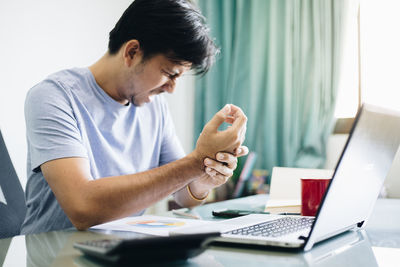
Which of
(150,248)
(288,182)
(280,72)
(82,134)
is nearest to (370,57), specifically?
(280,72)

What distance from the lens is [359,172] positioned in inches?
24.7

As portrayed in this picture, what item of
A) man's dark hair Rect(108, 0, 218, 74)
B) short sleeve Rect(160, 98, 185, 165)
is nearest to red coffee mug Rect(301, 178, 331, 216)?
man's dark hair Rect(108, 0, 218, 74)

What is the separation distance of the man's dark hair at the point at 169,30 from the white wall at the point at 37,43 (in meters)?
0.94

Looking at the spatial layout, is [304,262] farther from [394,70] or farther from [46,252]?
[394,70]

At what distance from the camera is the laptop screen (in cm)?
53

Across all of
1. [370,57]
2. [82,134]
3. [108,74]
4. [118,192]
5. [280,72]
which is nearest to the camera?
[118,192]

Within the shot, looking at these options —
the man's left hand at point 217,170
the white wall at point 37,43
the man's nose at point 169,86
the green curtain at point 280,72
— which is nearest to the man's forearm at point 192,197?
the man's left hand at point 217,170

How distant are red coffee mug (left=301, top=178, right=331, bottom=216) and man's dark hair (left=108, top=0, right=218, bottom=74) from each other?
1.56ft

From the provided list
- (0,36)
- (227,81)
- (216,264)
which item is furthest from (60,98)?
(227,81)

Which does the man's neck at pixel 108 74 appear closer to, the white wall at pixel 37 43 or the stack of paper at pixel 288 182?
the stack of paper at pixel 288 182

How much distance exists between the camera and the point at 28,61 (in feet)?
6.27

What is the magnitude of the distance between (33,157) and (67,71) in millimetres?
327

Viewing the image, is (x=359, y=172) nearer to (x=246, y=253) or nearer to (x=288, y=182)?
(x=246, y=253)

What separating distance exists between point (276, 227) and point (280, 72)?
6.04 ft
